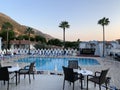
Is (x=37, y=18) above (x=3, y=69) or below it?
above

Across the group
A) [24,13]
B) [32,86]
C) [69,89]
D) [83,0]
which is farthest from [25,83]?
[24,13]

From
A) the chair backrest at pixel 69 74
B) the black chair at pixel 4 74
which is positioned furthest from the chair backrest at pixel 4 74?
the chair backrest at pixel 69 74

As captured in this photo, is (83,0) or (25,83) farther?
(83,0)

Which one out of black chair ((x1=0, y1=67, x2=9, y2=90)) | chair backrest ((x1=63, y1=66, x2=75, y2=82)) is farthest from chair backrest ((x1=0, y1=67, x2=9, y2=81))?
chair backrest ((x1=63, y1=66, x2=75, y2=82))

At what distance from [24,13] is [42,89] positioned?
88.9ft

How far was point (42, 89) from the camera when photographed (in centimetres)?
572

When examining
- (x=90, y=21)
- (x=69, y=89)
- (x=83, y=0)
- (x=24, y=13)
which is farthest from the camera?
(x=24, y=13)

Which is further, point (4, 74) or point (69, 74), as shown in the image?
point (69, 74)

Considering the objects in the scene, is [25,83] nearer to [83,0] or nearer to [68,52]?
[83,0]

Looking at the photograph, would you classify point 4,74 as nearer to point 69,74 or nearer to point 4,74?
point 4,74

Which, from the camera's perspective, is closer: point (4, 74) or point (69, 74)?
point (4, 74)

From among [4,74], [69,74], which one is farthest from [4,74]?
[69,74]

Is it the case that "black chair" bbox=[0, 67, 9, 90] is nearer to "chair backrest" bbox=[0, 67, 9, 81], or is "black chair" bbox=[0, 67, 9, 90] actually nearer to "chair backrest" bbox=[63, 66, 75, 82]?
"chair backrest" bbox=[0, 67, 9, 81]

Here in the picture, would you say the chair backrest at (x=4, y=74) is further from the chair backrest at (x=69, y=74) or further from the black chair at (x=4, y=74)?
the chair backrest at (x=69, y=74)
